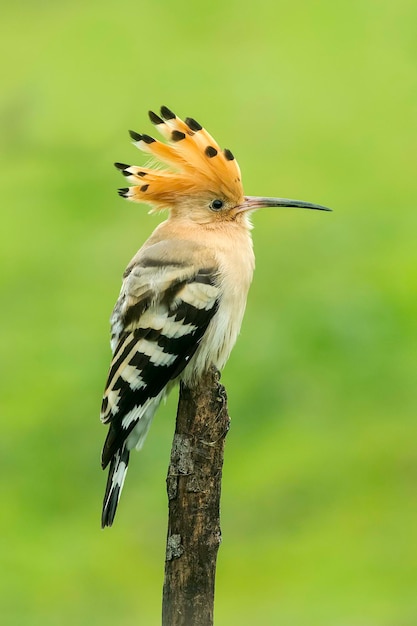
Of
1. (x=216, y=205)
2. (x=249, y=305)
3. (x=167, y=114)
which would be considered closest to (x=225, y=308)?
(x=216, y=205)

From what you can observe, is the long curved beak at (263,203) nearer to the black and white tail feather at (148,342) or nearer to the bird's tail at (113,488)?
the black and white tail feather at (148,342)

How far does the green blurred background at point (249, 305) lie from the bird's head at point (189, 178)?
2.38 meters

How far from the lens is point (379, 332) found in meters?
8.94

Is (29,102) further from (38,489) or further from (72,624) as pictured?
(72,624)

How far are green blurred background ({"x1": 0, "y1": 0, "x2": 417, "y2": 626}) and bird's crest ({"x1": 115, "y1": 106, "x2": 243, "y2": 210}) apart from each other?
2437mm

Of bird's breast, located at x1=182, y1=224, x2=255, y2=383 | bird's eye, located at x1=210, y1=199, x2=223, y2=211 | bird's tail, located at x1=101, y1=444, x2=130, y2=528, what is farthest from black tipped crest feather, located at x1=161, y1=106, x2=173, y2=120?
bird's tail, located at x1=101, y1=444, x2=130, y2=528

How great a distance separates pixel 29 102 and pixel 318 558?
280 inches

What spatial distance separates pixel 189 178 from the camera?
438 centimetres

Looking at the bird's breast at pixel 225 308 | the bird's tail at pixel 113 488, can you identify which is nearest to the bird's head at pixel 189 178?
the bird's breast at pixel 225 308

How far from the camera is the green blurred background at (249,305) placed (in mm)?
6750

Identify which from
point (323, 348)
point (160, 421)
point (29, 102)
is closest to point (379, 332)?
point (323, 348)

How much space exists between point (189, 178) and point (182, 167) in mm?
40

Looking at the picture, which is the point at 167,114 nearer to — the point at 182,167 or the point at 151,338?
the point at 182,167

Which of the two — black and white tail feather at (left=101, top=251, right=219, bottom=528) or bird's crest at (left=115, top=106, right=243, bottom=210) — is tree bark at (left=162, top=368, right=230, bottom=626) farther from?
bird's crest at (left=115, top=106, right=243, bottom=210)
